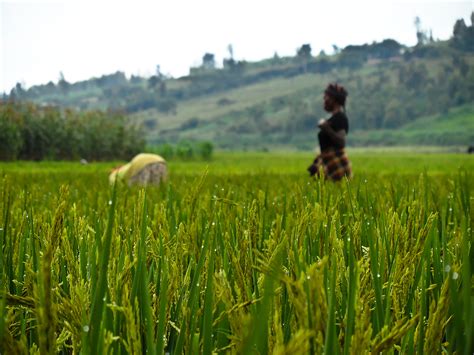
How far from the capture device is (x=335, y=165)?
25.7ft

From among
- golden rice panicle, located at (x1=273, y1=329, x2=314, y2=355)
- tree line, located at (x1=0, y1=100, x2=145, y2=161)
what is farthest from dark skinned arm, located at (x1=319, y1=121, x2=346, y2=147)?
tree line, located at (x1=0, y1=100, x2=145, y2=161)

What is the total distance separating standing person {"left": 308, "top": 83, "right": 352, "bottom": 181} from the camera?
769 cm

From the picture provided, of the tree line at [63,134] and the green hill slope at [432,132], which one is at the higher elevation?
the tree line at [63,134]

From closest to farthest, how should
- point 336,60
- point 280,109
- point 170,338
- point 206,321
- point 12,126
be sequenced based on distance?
point 206,321, point 170,338, point 12,126, point 280,109, point 336,60

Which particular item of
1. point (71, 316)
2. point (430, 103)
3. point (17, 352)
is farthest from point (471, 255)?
point (430, 103)

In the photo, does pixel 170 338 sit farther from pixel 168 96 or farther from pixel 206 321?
pixel 168 96

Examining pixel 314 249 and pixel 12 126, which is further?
pixel 12 126

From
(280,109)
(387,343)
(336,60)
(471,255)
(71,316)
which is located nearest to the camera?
(387,343)

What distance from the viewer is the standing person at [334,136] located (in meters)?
7.69

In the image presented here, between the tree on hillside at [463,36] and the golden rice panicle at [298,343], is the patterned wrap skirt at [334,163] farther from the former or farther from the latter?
the tree on hillside at [463,36]

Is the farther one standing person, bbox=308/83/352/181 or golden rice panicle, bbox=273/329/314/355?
standing person, bbox=308/83/352/181

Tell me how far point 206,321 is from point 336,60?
670 feet

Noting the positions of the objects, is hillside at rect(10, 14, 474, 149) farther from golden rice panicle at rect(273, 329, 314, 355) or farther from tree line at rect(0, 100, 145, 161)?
golden rice panicle at rect(273, 329, 314, 355)

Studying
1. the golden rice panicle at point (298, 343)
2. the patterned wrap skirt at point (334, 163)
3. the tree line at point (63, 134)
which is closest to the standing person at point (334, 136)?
the patterned wrap skirt at point (334, 163)
